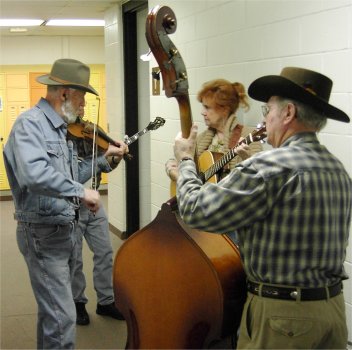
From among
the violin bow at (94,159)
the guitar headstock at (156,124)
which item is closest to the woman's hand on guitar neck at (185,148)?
the violin bow at (94,159)

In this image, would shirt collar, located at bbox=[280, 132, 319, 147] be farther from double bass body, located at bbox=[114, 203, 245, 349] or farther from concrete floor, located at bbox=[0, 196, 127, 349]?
concrete floor, located at bbox=[0, 196, 127, 349]

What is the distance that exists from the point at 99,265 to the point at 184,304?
1.74 metres

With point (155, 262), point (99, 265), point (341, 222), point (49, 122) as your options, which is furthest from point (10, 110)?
point (341, 222)

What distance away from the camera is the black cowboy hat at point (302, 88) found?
1.59 metres

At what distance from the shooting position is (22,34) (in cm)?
789

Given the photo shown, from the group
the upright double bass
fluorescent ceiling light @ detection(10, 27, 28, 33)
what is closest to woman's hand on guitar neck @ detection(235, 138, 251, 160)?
the upright double bass

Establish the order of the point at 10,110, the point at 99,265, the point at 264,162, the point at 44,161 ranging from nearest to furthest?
1. the point at 264,162
2. the point at 44,161
3. the point at 99,265
4. the point at 10,110

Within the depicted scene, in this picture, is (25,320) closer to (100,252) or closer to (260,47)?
(100,252)

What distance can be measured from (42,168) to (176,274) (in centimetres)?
74

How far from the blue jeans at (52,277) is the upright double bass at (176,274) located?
19.0 inches

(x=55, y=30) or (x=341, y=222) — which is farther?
(x=55, y=30)

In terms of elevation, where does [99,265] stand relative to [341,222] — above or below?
below

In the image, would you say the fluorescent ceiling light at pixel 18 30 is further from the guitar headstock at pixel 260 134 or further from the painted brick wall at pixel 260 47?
the guitar headstock at pixel 260 134

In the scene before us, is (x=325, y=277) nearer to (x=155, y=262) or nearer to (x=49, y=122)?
(x=155, y=262)
